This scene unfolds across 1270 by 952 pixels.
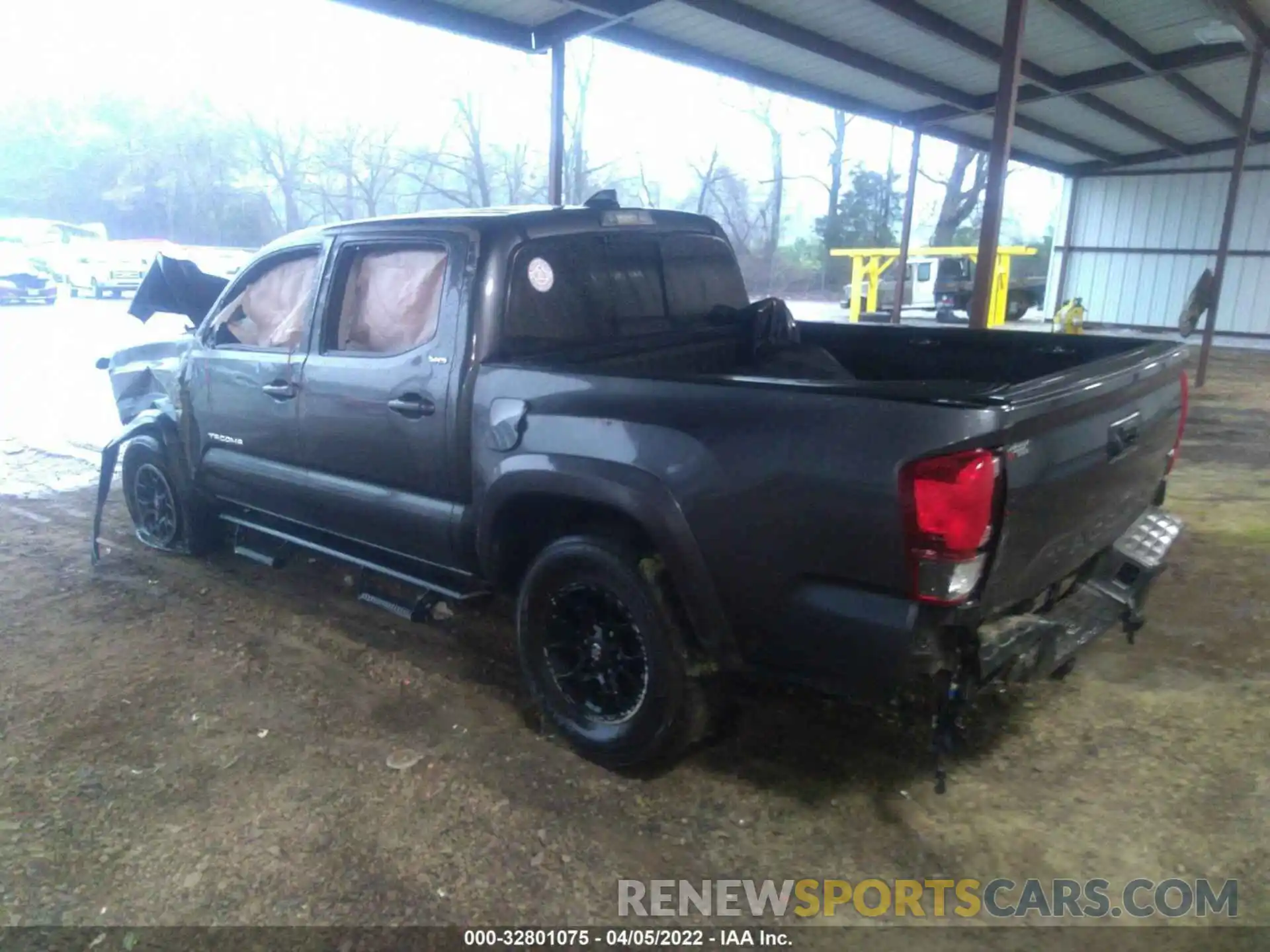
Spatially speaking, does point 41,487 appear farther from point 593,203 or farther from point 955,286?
point 955,286

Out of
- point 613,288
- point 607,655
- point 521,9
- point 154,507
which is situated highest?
point 521,9

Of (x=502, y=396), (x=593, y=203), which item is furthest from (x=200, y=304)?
(x=502, y=396)

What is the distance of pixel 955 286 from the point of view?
2230cm

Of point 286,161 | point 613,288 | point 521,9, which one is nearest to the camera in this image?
point 613,288

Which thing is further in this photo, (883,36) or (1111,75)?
(1111,75)

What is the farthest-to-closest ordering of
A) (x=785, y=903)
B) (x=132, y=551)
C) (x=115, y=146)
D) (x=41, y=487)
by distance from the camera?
1. (x=115, y=146)
2. (x=41, y=487)
3. (x=132, y=551)
4. (x=785, y=903)

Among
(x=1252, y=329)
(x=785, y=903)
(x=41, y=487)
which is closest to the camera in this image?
(x=785, y=903)

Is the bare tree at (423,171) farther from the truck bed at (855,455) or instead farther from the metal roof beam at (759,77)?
the truck bed at (855,455)

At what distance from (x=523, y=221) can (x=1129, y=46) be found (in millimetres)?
10205

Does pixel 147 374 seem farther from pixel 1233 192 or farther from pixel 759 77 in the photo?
pixel 1233 192

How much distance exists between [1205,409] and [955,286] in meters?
12.7

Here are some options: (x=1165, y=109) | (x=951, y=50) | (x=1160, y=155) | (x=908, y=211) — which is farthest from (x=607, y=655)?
(x=1160, y=155)

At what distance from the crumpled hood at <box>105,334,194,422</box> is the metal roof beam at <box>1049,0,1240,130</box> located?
8578 millimetres

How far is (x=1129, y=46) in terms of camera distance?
33.6ft
